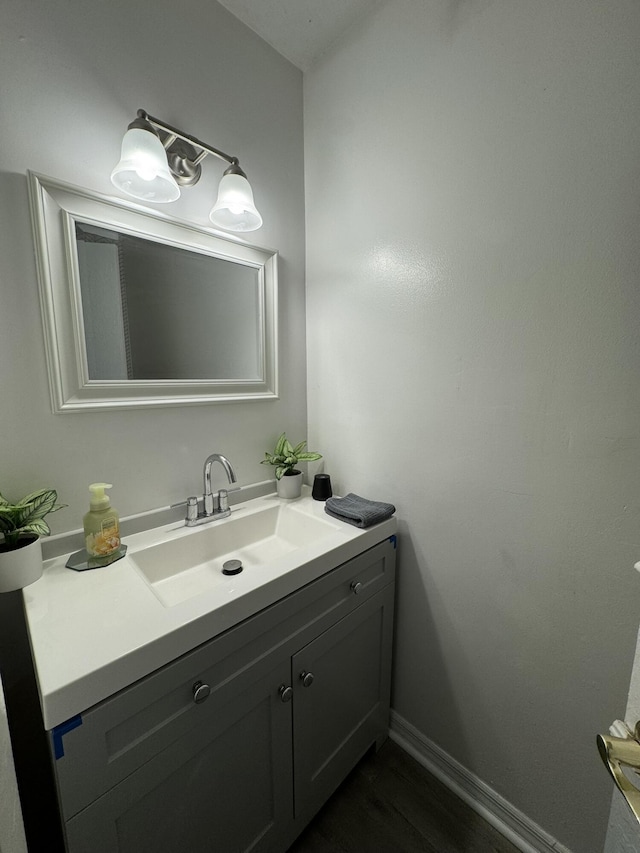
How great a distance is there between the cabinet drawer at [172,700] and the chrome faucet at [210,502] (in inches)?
17.2

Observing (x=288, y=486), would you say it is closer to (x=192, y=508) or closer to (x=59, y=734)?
(x=192, y=508)

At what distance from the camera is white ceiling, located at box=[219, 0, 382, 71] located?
1135 millimetres

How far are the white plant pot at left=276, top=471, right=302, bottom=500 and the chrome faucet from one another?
21 cm

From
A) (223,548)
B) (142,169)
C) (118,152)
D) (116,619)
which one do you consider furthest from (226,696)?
(118,152)

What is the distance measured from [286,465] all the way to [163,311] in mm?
697

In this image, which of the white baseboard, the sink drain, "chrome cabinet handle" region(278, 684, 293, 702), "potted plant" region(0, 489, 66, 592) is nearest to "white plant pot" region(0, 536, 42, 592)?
"potted plant" region(0, 489, 66, 592)

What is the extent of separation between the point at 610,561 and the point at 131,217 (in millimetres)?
1549

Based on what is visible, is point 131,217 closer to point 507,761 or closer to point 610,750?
point 610,750

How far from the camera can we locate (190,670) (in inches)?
27.7

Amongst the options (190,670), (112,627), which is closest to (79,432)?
(112,627)

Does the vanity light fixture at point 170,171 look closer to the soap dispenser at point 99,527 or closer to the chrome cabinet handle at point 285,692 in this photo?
the soap dispenser at point 99,527

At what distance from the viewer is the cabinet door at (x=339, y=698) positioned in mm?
963

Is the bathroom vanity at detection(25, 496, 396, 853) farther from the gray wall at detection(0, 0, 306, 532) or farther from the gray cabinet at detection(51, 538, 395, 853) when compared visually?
the gray wall at detection(0, 0, 306, 532)

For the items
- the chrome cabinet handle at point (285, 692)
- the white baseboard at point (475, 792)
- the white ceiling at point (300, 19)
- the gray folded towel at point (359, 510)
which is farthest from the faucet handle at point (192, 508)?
the white ceiling at point (300, 19)
